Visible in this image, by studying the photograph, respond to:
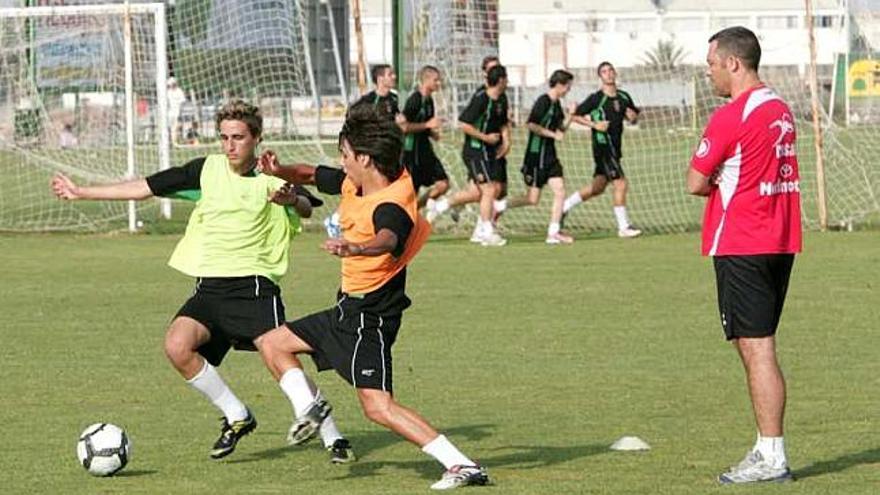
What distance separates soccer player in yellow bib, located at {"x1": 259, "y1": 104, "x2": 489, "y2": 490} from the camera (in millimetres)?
7684

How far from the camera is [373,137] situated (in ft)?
25.5

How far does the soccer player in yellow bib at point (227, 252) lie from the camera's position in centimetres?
862

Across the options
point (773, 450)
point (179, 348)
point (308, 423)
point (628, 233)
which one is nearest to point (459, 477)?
point (308, 423)

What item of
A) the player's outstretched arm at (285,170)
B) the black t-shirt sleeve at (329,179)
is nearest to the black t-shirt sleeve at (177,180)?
the player's outstretched arm at (285,170)

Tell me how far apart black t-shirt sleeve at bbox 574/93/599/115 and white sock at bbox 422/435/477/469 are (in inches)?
550

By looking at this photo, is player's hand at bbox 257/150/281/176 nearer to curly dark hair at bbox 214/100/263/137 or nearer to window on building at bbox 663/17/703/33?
curly dark hair at bbox 214/100/263/137

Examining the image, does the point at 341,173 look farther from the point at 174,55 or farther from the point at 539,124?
the point at 174,55

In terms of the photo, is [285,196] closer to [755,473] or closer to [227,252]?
[227,252]

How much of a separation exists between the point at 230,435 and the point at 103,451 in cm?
65

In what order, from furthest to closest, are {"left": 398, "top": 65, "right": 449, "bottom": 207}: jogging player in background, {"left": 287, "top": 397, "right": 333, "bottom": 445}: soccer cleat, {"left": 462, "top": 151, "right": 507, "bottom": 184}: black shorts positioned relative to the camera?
{"left": 462, "top": 151, "right": 507, "bottom": 184}: black shorts
{"left": 398, "top": 65, "right": 449, "bottom": 207}: jogging player in background
{"left": 287, "top": 397, "right": 333, "bottom": 445}: soccer cleat

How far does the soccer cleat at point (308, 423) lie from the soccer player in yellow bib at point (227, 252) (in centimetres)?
30

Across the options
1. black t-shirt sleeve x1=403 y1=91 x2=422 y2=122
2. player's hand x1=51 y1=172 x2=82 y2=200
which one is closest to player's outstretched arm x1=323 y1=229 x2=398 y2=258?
player's hand x1=51 y1=172 x2=82 y2=200

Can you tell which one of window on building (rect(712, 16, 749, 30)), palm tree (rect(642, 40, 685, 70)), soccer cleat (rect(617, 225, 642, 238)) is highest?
window on building (rect(712, 16, 749, 30))

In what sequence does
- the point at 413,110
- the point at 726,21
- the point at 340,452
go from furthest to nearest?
1. the point at 726,21
2. the point at 413,110
3. the point at 340,452
